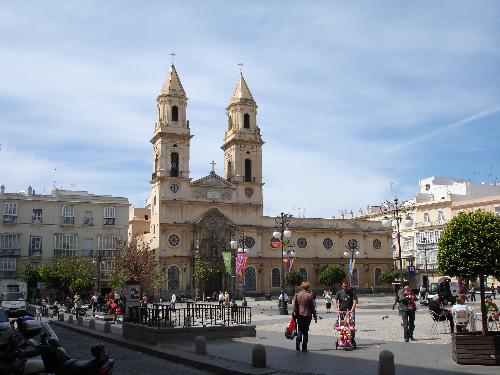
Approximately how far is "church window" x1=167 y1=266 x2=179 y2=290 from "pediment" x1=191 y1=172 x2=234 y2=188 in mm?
9050

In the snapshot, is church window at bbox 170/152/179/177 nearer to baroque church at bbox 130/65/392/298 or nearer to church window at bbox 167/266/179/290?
baroque church at bbox 130/65/392/298

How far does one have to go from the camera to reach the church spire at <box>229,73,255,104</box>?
66812 millimetres

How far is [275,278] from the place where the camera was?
65.6 metres

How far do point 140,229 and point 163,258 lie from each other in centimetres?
1689

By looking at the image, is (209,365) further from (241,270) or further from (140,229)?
(140,229)

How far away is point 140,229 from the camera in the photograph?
7606 cm

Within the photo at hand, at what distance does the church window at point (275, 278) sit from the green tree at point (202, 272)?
25.8 ft

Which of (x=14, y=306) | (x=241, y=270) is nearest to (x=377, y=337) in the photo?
(x=241, y=270)

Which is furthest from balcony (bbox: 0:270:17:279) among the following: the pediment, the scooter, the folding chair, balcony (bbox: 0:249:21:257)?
the scooter

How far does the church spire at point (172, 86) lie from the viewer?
63.5 m

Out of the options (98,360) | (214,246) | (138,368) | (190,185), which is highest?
(190,185)

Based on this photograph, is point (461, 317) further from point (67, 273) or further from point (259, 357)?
point (67, 273)

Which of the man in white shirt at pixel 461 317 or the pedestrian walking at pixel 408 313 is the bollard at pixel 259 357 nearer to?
the man in white shirt at pixel 461 317

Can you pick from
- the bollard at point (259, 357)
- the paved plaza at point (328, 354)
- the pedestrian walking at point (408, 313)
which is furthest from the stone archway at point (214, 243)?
the bollard at point (259, 357)
